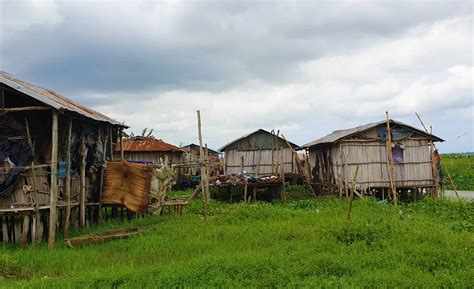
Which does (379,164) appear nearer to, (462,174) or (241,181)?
(241,181)

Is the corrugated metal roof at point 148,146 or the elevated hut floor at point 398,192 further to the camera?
the corrugated metal roof at point 148,146

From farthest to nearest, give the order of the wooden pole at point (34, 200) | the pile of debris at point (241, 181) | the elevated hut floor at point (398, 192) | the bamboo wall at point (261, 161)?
the bamboo wall at point (261, 161) < the pile of debris at point (241, 181) < the elevated hut floor at point (398, 192) < the wooden pole at point (34, 200)

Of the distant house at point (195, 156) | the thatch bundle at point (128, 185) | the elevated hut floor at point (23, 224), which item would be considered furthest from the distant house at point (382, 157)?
the elevated hut floor at point (23, 224)

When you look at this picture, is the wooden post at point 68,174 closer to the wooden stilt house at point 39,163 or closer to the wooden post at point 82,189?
the wooden stilt house at point 39,163

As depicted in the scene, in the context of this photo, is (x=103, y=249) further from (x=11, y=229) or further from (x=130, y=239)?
(x=11, y=229)

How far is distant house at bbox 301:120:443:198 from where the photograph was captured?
20.5 meters

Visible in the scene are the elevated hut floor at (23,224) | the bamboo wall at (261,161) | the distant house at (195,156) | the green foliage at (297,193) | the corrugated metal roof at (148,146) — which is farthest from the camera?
the distant house at (195,156)

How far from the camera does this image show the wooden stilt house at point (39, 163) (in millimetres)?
10930

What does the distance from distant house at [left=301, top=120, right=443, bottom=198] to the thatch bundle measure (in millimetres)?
9746

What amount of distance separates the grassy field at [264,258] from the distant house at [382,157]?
25.2ft

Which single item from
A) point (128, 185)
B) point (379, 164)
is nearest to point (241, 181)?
point (379, 164)

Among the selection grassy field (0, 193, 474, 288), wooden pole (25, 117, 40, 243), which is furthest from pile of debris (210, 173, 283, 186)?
wooden pole (25, 117, 40, 243)

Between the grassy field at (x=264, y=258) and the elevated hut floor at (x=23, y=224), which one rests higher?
the elevated hut floor at (x=23, y=224)

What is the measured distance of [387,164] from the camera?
20438 millimetres
